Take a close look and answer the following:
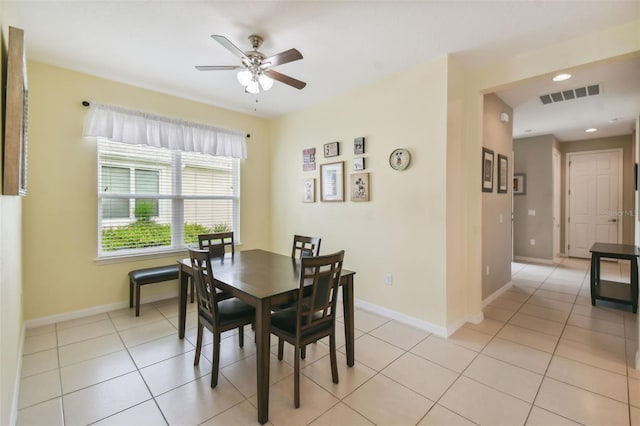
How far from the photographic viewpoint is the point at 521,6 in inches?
81.4

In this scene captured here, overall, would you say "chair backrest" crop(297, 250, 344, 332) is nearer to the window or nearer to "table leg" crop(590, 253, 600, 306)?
the window

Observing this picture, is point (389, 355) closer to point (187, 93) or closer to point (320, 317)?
point (320, 317)

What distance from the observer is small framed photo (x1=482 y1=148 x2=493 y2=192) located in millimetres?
3471

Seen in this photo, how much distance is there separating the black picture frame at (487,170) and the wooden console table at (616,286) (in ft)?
5.02

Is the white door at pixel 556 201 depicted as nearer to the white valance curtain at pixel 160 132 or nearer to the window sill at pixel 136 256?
the white valance curtain at pixel 160 132

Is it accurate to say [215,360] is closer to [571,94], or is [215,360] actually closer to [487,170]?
[487,170]

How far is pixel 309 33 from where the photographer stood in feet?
8.01

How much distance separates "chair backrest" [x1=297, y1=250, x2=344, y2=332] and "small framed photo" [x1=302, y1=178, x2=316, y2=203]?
7.38 ft

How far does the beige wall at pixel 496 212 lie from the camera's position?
3.62 meters

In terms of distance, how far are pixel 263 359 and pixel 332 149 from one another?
2818 mm

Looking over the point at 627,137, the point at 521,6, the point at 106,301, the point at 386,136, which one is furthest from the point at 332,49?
the point at 627,137

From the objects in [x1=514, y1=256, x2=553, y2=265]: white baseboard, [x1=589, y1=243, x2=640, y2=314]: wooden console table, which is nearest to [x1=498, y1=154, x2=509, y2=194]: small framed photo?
[x1=589, y1=243, x2=640, y2=314]: wooden console table

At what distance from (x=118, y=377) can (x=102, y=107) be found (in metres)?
2.86

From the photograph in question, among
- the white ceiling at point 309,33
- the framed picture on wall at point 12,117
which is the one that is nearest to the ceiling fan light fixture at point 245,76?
the white ceiling at point 309,33
